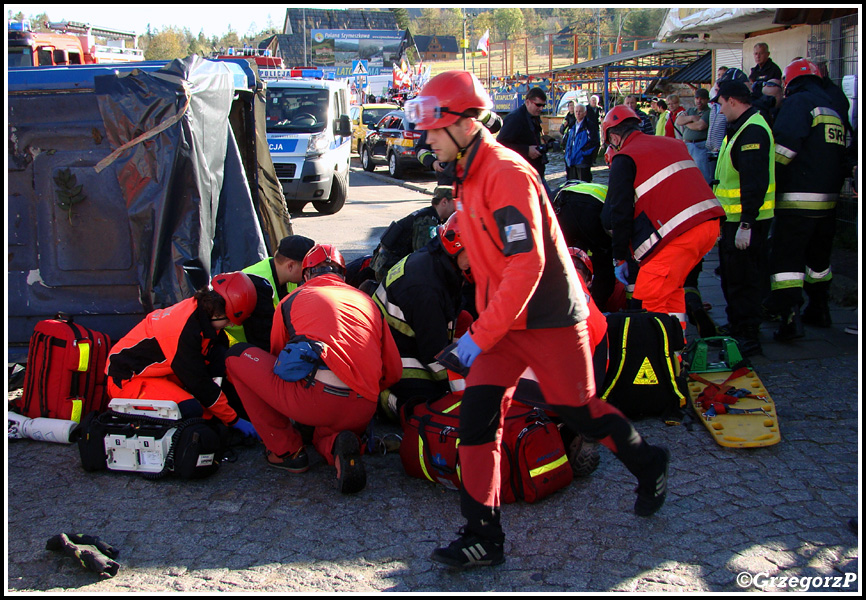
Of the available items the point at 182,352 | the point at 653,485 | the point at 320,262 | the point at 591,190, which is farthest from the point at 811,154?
the point at 182,352

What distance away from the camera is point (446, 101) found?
2734 millimetres

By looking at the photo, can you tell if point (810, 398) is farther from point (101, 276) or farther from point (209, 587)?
point (101, 276)

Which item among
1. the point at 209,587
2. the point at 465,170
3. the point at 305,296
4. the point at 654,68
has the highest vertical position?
the point at 654,68

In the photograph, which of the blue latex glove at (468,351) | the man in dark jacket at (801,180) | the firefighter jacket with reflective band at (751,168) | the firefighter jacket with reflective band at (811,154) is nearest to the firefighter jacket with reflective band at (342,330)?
the blue latex glove at (468,351)

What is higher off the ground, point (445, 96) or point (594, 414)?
point (445, 96)

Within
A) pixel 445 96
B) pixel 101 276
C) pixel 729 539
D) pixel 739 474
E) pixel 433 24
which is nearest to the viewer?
pixel 445 96

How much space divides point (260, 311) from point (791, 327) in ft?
13.0

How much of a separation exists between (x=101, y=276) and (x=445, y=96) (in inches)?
136

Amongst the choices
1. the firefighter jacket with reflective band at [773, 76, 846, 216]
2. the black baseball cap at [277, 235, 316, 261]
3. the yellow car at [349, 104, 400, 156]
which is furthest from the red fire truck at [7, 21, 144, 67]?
the yellow car at [349, 104, 400, 156]

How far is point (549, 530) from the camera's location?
3.21m

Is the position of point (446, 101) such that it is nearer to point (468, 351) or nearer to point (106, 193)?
point (468, 351)

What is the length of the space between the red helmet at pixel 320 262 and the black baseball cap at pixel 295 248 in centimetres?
24

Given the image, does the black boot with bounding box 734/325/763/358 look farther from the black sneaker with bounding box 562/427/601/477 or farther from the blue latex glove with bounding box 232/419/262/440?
the blue latex glove with bounding box 232/419/262/440

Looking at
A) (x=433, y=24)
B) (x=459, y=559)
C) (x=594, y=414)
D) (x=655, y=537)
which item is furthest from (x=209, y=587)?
(x=433, y=24)
